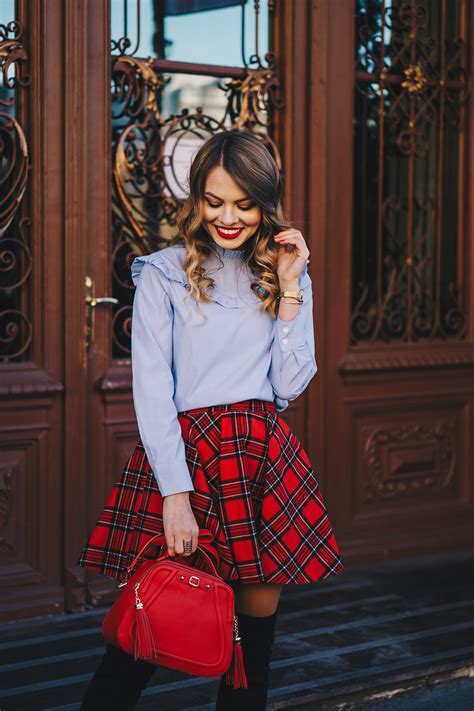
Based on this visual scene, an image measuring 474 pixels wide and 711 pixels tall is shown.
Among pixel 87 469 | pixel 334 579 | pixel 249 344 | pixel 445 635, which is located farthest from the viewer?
pixel 334 579

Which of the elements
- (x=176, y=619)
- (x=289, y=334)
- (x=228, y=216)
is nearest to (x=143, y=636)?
(x=176, y=619)

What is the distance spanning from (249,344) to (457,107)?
10.2 ft

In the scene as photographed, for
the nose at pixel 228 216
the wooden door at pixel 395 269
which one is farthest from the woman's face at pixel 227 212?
the wooden door at pixel 395 269

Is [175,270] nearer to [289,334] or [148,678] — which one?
[289,334]

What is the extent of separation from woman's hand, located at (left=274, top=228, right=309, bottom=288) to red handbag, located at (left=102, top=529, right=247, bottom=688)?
792mm

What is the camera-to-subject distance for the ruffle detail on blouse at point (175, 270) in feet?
9.20

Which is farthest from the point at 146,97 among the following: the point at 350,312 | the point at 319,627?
the point at 319,627

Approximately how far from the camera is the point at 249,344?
2.86 metres

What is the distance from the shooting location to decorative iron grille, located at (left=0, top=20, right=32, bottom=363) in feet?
14.2

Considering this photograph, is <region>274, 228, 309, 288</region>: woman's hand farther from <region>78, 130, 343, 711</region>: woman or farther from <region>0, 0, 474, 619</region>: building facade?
<region>0, 0, 474, 619</region>: building facade

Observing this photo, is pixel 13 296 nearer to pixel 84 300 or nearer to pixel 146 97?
pixel 84 300

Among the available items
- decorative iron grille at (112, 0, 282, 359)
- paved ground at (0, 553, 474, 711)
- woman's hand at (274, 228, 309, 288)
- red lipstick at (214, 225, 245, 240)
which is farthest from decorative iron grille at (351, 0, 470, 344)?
red lipstick at (214, 225, 245, 240)

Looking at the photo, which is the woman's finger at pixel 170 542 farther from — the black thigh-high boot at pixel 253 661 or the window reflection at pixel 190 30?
the window reflection at pixel 190 30

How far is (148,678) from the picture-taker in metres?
2.82
